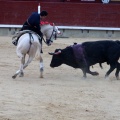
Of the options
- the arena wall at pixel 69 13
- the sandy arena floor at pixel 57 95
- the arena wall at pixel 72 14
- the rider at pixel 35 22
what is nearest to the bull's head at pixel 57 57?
the sandy arena floor at pixel 57 95

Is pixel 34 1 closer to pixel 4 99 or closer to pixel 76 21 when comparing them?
pixel 76 21

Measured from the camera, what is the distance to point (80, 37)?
2241cm

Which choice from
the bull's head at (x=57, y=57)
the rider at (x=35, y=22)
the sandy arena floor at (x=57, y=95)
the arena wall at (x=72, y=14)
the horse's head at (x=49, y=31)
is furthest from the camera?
the arena wall at (x=72, y=14)

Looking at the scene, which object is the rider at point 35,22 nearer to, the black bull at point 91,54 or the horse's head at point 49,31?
the horse's head at point 49,31

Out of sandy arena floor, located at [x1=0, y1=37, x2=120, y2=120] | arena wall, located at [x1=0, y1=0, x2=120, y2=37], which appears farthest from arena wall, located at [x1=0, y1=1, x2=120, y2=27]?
sandy arena floor, located at [x1=0, y1=37, x2=120, y2=120]

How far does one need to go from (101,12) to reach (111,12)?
0.37 m

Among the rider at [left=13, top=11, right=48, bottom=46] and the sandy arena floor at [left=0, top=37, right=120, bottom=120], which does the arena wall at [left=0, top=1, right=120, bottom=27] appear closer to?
the sandy arena floor at [left=0, top=37, right=120, bottom=120]

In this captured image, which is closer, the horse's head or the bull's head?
the bull's head

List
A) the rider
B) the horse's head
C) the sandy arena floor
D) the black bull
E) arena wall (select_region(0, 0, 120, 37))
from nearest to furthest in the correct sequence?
→ 1. the sandy arena floor
2. the rider
3. the black bull
4. the horse's head
5. arena wall (select_region(0, 0, 120, 37))

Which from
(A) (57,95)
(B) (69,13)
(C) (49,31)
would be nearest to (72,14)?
(B) (69,13)

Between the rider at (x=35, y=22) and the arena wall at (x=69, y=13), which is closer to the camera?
the rider at (x=35, y=22)

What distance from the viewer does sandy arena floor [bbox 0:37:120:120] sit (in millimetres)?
7784

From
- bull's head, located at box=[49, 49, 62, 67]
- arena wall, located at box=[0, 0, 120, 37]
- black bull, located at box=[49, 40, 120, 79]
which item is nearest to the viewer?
black bull, located at box=[49, 40, 120, 79]

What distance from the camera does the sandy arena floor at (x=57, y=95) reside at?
7.78m
